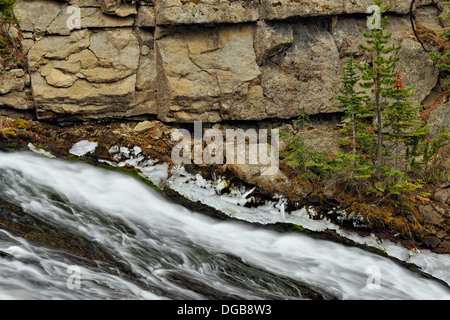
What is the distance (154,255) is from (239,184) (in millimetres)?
3710

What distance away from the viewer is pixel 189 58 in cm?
1245

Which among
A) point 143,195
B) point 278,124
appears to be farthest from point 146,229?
point 278,124

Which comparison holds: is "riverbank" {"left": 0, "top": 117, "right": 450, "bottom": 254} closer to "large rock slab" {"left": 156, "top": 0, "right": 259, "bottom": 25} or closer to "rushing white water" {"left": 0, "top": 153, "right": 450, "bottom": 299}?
"rushing white water" {"left": 0, "top": 153, "right": 450, "bottom": 299}

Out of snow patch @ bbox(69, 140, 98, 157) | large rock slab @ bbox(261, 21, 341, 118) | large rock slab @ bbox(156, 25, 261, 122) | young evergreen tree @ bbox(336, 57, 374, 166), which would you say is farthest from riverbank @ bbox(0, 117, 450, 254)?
large rock slab @ bbox(261, 21, 341, 118)

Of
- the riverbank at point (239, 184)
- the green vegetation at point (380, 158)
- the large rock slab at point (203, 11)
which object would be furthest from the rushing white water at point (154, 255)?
the large rock slab at point (203, 11)

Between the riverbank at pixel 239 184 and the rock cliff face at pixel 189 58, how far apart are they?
51 cm

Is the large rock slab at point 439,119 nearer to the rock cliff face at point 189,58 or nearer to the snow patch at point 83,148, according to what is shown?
the rock cliff face at point 189,58

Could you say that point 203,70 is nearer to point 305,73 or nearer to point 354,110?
point 305,73

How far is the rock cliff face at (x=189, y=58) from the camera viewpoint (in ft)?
38.9

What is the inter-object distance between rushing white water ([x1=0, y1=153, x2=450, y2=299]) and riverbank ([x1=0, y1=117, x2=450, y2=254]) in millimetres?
827

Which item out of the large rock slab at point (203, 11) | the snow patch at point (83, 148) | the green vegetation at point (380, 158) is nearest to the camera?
the green vegetation at point (380, 158)

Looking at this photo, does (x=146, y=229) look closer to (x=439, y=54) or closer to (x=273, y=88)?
(x=273, y=88)

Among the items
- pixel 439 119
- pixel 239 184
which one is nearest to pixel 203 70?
pixel 239 184
